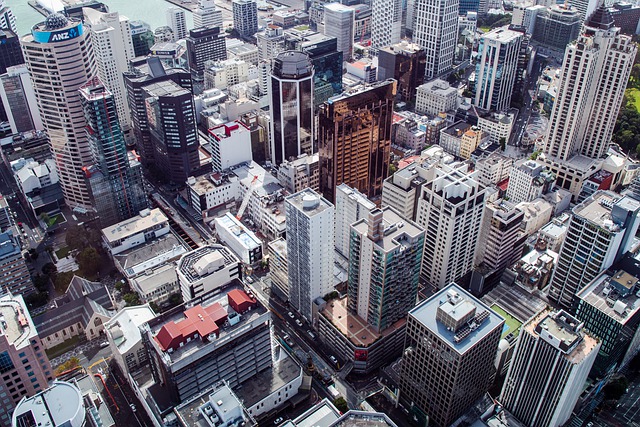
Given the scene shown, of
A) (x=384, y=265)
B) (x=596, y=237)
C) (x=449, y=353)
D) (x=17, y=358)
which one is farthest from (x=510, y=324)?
(x=17, y=358)

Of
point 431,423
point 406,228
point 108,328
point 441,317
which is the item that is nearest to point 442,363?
point 441,317

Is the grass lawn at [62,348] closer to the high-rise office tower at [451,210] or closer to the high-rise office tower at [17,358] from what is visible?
the high-rise office tower at [17,358]

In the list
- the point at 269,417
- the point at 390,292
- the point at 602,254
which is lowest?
the point at 269,417

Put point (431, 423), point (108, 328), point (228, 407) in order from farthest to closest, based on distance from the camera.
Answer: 1. point (108, 328)
2. point (431, 423)
3. point (228, 407)

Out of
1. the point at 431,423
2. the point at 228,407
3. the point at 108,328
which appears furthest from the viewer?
the point at 108,328

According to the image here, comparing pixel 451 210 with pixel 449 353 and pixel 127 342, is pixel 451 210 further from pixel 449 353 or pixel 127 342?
pixel 127 342

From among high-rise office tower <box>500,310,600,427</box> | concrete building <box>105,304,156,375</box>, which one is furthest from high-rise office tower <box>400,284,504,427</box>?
concrete building <box>105,304,156,375</box>

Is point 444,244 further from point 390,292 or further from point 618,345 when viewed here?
point 618,345

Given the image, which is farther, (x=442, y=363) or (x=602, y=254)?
(x=602, y=254)
